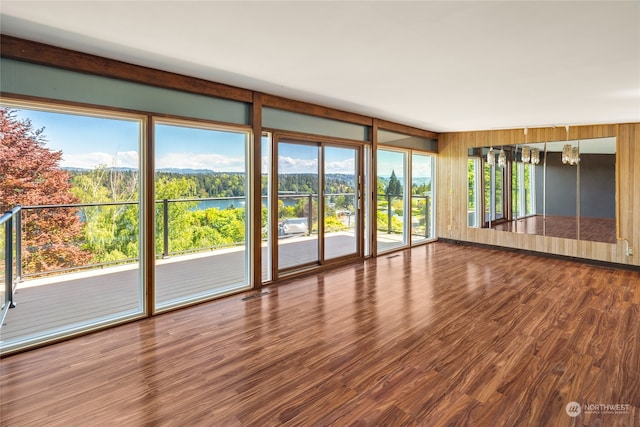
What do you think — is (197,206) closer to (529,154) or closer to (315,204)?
(315,204)

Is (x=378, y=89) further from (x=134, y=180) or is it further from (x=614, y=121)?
(x=614, y=121)

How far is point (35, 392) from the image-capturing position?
229 cm

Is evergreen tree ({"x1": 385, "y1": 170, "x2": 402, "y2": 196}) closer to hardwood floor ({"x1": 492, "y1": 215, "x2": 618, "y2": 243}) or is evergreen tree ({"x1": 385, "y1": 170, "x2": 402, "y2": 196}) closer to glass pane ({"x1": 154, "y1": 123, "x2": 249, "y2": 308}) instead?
hardwood floor ({"x1": 492, "y1": 215, "x2": 618, "y2": 243})

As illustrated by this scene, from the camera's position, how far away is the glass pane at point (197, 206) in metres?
3.88

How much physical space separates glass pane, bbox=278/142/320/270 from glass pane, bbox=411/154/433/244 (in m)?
2.93

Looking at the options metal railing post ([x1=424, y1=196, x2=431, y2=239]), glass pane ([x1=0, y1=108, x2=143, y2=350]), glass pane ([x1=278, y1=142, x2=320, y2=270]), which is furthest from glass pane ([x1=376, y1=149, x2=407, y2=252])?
glass pane ([x1=0, y1=108, x2=143, y2=350])

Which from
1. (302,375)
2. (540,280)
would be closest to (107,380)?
(302,375)

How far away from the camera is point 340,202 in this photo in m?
5.66

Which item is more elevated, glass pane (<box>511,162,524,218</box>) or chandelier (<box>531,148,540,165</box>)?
chandelier (<box>531,148,540,165</box>)

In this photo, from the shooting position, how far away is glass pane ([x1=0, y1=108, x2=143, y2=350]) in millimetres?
2980

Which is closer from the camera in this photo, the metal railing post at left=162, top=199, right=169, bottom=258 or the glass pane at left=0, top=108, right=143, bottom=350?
the glass pane at left=0, top=108, right=143, bottom=350
